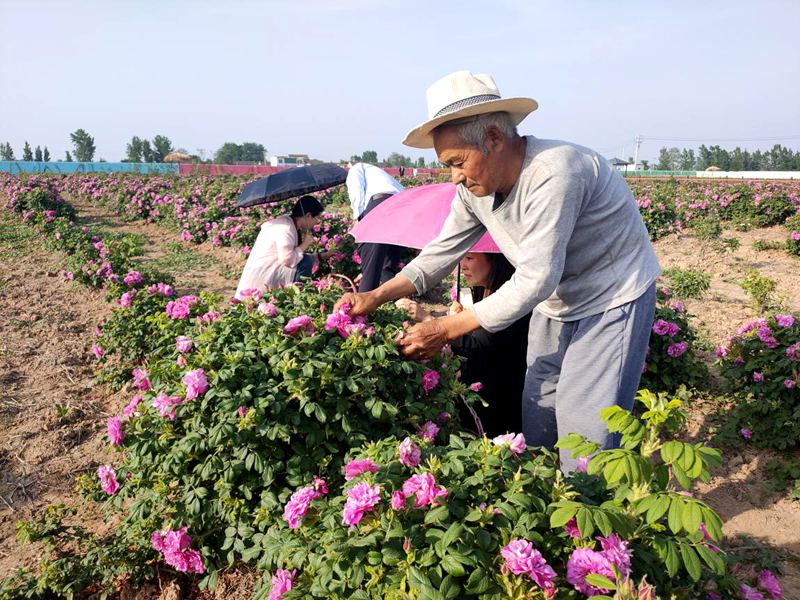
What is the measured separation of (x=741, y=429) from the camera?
11.7 ft

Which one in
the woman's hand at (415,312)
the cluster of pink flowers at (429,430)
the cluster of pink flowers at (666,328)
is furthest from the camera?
the cluster of pink flowers at (666,328)

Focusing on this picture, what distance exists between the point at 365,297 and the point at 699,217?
12476 millimetres

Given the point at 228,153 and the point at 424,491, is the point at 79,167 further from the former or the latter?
the point at 424,491

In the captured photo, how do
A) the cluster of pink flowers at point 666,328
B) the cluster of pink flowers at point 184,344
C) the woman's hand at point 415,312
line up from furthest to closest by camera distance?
the cluster of pink flowers at point 666,328
the woman's hand at point 415,312
the cluster of pink flowers at point 184,344

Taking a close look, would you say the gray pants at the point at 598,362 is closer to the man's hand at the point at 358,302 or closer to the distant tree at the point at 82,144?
the man's hand at the point at 358,302

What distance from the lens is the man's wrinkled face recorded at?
1.92m

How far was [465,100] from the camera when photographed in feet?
6.08

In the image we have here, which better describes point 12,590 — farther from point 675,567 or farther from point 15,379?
point 15,379

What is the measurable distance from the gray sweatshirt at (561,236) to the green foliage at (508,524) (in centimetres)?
62

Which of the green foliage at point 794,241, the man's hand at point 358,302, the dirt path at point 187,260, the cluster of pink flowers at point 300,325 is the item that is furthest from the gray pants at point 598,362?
the green foliage at point 794,241

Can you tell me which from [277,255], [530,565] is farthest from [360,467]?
[277,255]

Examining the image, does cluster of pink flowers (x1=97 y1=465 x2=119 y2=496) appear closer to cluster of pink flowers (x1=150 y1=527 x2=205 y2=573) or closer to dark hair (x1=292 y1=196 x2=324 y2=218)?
cluster of pink flowers (x1=150 y1=527 x2=205 y2=573)

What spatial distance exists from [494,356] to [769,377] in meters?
1.89

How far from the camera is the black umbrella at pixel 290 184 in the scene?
14.2 ft
